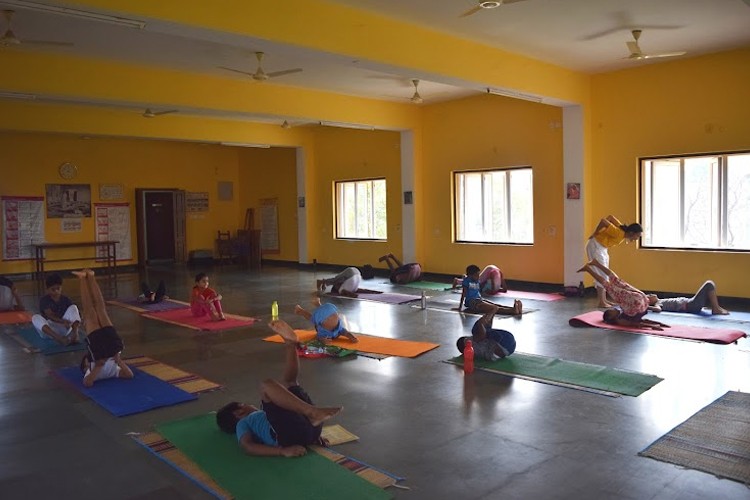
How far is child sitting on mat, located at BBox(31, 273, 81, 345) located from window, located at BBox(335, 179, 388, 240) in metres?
7.87

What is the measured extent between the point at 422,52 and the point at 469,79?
88 centimetres

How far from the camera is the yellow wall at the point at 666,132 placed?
8547 millimetres

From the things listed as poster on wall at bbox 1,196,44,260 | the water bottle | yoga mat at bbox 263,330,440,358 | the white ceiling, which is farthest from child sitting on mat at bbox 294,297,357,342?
poster on wall at bbox 1,196,44,260

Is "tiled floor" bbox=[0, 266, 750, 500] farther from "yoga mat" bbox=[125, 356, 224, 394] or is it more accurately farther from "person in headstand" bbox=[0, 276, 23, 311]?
"person in headstand" bbox=[0, 276, 23, 311]

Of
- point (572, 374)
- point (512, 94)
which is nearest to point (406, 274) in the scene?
point (512, 94)

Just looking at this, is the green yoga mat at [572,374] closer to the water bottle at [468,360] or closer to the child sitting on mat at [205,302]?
the water bottle at [468,360]

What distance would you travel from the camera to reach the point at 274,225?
16.8 m

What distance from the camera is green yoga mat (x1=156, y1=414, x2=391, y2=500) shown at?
10.6 ft

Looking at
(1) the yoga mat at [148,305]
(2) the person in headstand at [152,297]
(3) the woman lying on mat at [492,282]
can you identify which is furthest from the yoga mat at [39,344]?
(3) the woman lying on mat at [492,282]

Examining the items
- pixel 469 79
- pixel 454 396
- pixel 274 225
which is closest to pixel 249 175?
pixel 274 225

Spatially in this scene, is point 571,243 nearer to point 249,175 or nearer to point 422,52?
point 422,52

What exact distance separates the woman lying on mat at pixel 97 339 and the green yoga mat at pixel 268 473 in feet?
4.78

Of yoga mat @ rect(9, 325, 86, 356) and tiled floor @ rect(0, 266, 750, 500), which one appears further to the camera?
yoga mat @ rect(9, 325, 86, 356)

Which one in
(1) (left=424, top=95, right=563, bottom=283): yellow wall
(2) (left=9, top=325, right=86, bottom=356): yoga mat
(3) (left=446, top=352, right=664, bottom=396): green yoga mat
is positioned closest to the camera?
(3) (left=446, top=352, right=664, bottom=396): green yoga mat
